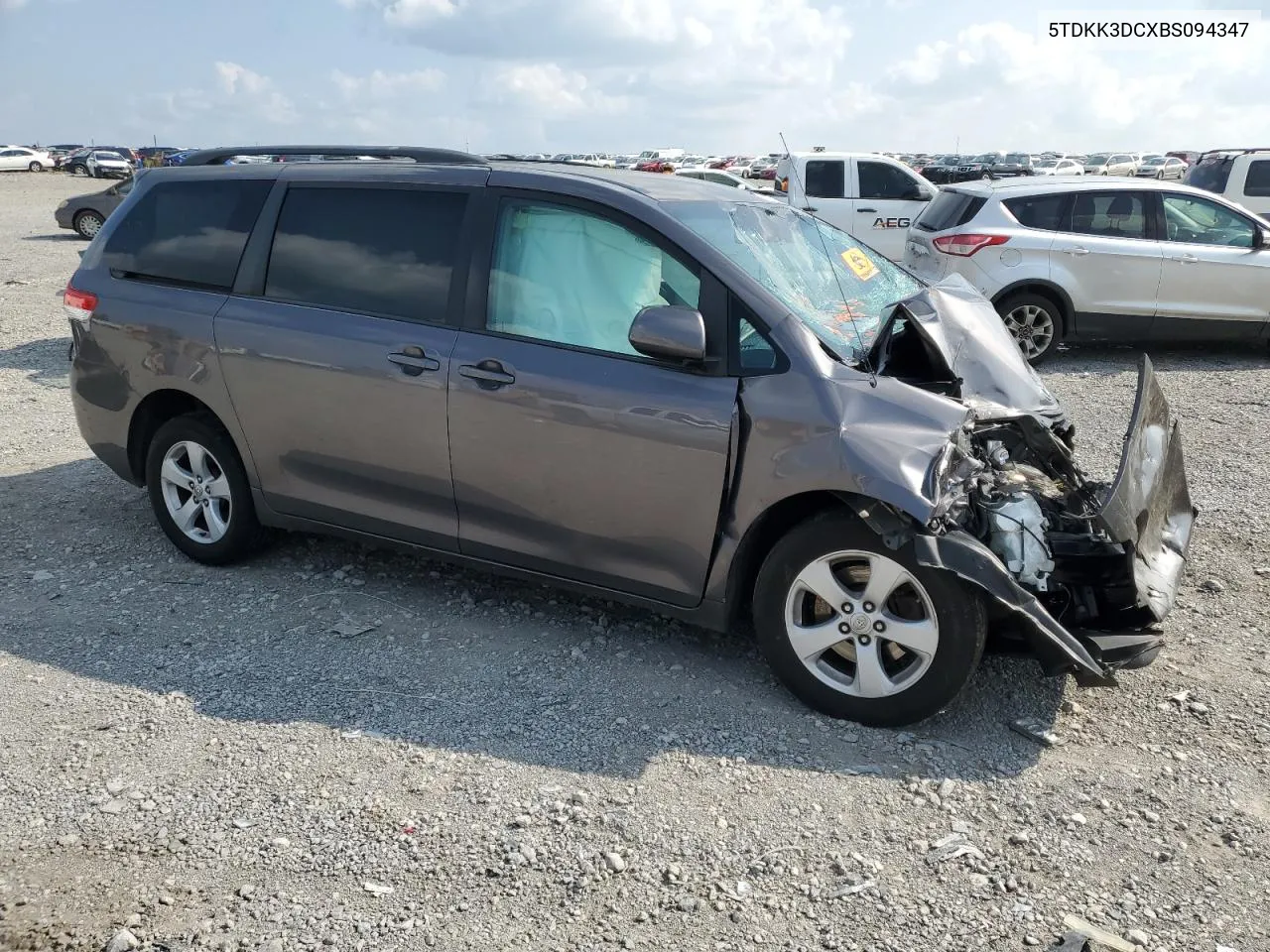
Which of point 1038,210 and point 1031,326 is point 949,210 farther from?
point 1031,326

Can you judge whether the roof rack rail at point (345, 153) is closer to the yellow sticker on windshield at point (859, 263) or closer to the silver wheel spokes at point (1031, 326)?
the yellow sticker on windshield at point (859, 263)

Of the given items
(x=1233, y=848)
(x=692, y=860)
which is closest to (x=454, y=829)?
(x=692, y=860)

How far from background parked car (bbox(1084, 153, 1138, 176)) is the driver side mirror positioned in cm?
4432

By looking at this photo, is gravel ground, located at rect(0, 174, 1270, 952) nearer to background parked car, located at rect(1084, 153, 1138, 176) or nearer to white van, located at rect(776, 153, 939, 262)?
white van, located at rect(776, 153, 939, 262)

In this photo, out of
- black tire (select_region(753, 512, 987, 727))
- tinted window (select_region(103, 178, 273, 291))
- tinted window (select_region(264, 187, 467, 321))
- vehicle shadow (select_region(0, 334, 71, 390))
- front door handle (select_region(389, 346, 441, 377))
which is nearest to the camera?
black tire (select_region(753, 512, 987, 727))

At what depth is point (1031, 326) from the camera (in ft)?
31.9

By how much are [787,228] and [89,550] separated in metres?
3.77

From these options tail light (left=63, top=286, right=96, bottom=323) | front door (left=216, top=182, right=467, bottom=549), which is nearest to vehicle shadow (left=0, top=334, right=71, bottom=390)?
tail light (left=63, top=286, right=96, bottom=323)

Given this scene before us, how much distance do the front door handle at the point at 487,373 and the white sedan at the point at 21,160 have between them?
5883 cm

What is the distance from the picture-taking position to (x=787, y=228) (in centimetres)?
451

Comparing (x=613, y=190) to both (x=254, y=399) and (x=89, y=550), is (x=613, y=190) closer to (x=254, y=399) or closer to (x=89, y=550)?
A: (x=254, y=399)

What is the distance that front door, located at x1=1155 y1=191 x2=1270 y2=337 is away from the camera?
964 cm

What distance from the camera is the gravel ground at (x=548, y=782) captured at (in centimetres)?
281

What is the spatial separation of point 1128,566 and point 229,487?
382cm
